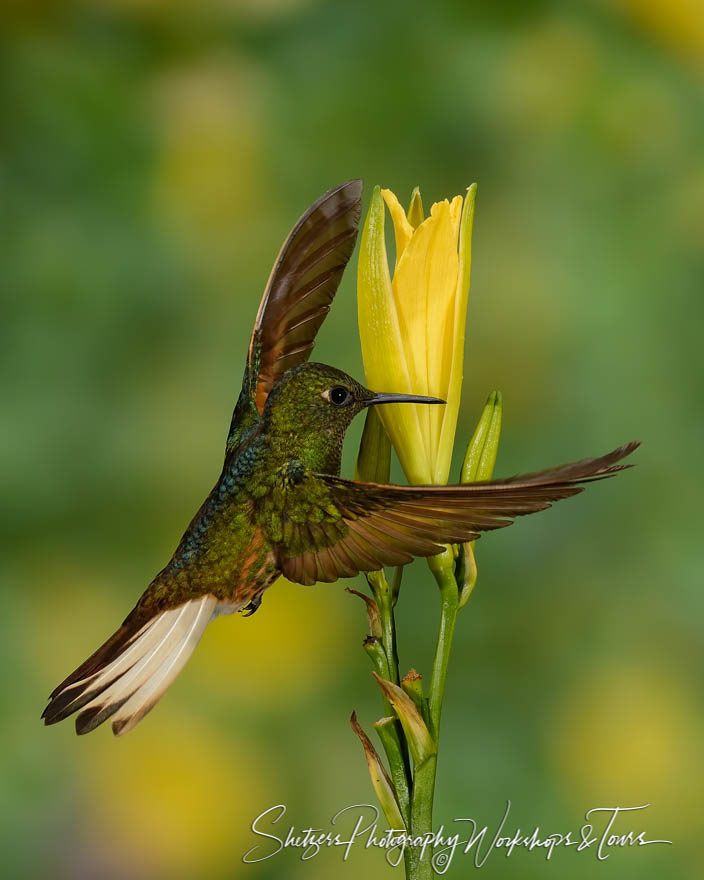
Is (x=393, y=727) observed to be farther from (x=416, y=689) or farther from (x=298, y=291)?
(x=298, y=291)

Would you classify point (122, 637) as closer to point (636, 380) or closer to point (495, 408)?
point (495, 408)

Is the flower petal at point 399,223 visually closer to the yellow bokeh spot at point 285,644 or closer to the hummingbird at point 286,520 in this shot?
the hummingbird at point 286,520

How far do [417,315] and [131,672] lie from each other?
0.54 ft

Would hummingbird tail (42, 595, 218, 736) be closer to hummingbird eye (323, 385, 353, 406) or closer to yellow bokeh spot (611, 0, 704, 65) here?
hummingbird eye (323, 385, 353, 406)

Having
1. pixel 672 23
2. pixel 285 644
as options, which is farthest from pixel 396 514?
pixel 672 23

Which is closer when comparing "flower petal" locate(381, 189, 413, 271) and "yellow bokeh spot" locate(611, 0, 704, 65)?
"flower petal" locate(381, 189, 413, 271)

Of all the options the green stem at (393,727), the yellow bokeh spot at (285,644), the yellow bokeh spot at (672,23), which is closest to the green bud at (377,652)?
the green stem at (393,727)

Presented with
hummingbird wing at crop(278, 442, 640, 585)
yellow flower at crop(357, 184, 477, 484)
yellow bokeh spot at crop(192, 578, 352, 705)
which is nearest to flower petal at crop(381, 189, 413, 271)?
yellow flower at crop(357, 184, 477, 484)

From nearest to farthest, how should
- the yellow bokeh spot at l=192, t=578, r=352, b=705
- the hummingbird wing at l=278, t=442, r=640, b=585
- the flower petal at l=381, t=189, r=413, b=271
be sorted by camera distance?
the hummingbird wing at l=278, t=442, r=640, b=585 → the flower petal at l=381, t=189, r=413, b=271 → the yellow bokeh spot at l=192, t=578, r=352, b=705

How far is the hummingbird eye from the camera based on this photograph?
34cm

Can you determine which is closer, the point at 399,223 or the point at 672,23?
the point at 399,223

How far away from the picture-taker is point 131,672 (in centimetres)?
34

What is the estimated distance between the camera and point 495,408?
0.37 meters

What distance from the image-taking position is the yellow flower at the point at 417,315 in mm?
350
